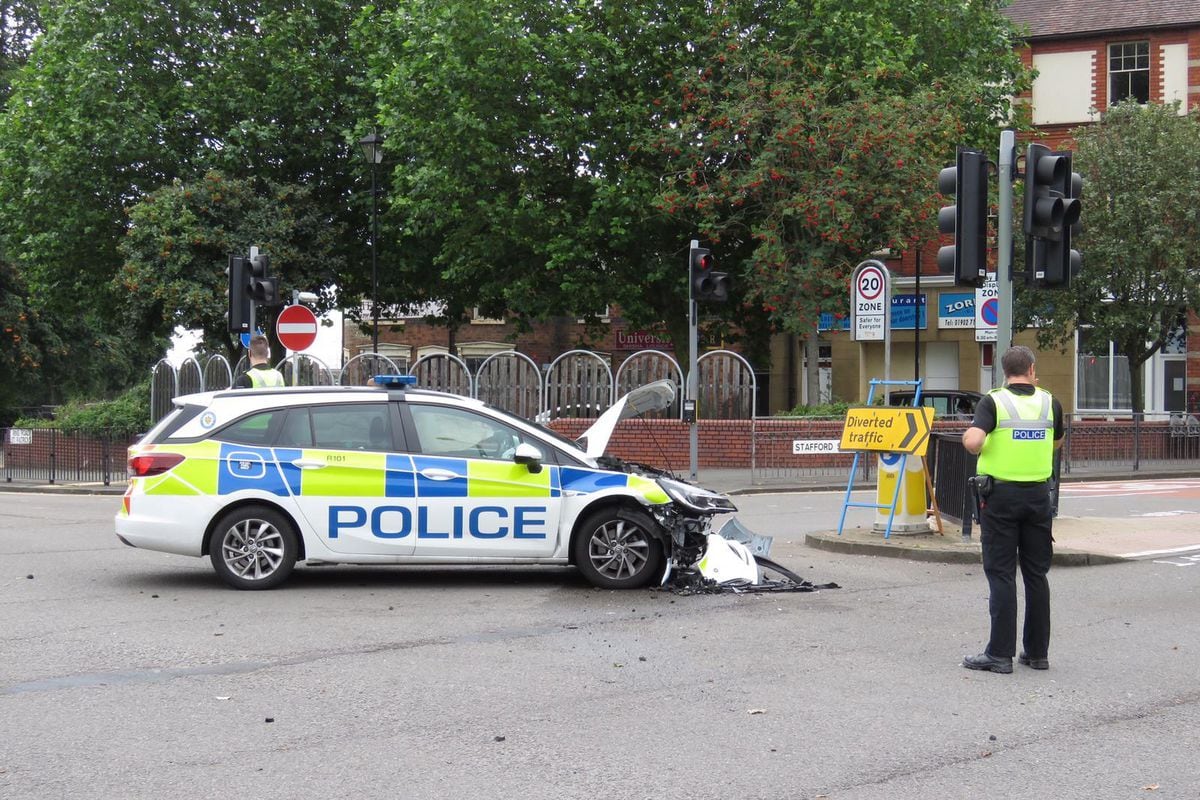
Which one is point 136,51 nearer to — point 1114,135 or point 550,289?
point 550,289

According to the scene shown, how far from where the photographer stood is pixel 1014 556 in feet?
24.6

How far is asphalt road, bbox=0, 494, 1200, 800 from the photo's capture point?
538cm

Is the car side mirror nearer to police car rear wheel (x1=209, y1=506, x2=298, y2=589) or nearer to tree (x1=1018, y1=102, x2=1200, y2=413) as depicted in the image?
police car rear wheel (x1=209, y1=506, x2=298, y2=589)

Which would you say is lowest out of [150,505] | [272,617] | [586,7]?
[272,617]

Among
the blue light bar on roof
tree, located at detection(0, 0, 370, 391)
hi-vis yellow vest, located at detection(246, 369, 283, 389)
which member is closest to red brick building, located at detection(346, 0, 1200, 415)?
tree, located at detection(0, 0, 370, 391)

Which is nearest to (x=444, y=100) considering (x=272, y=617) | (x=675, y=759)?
(x=272, y=617)

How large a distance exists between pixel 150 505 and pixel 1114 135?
2629 cm

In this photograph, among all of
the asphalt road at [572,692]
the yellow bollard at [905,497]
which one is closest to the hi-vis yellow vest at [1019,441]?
the asphalt road at [572,692]

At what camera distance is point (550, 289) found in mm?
30000

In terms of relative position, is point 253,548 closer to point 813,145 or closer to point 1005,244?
point 1005,244

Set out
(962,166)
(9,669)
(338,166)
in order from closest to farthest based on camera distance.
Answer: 1. (9,669)
2. (962,166)
3. (338,166)

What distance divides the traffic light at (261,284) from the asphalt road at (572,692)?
890 cm

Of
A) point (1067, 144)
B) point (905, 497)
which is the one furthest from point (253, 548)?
point (1067, 144)

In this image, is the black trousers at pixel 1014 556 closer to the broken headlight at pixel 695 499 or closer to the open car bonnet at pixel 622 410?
the broken headlight at pixel 695 499
